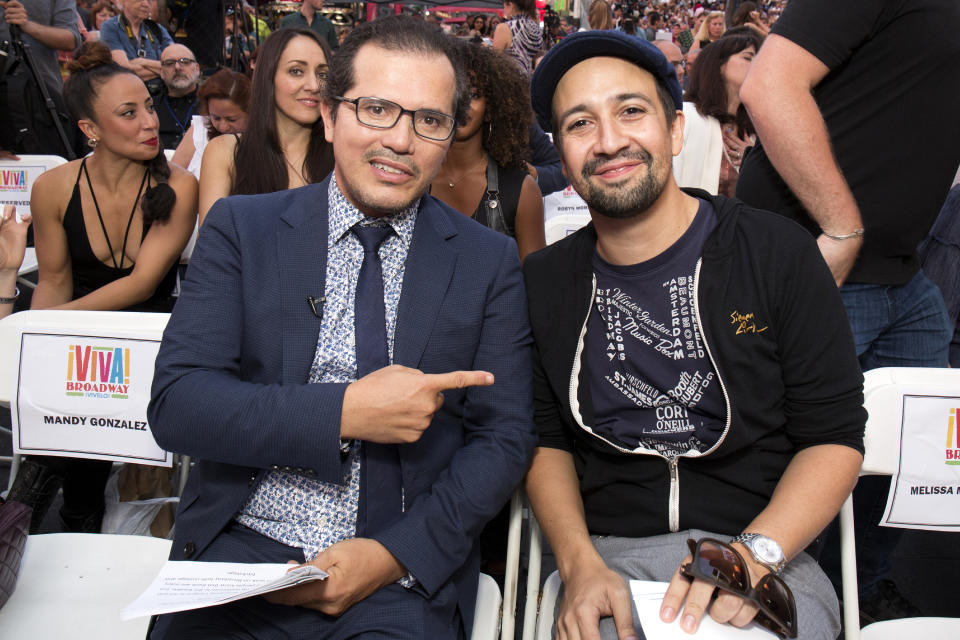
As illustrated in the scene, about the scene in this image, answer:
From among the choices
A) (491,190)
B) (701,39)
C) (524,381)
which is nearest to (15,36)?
(491,190)

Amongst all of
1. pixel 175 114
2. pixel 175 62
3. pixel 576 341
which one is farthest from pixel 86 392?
pixel 175 62

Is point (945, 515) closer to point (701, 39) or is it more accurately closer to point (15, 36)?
point (15, 36)

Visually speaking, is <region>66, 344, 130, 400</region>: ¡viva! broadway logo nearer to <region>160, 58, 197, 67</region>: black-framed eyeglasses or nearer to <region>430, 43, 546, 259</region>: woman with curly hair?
<region>430, 43, 546, 259</region>: woman with curly hair

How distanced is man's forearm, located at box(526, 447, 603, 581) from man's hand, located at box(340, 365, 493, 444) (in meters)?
0.48

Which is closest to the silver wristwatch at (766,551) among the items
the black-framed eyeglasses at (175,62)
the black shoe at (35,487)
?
the black shoe at (35,487)

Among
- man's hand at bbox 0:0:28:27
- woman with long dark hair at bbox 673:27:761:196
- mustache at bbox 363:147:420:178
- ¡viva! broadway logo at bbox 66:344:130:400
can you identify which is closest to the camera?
mustache at bbox 363:147:420:178

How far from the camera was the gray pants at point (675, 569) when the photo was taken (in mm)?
1623

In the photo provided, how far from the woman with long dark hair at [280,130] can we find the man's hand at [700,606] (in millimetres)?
2588

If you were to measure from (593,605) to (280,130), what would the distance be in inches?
110

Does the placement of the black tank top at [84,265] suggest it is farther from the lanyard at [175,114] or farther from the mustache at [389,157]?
the lanyard at [175,114]

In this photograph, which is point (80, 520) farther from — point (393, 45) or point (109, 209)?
point (393, 45)

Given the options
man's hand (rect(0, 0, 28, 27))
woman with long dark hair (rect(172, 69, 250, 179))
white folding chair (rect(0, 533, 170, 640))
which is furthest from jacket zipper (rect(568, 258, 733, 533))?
man's hand (rect(0, 0, 28, 27))

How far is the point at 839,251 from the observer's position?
6.63 ft

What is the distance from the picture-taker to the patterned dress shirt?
1.72 metres
